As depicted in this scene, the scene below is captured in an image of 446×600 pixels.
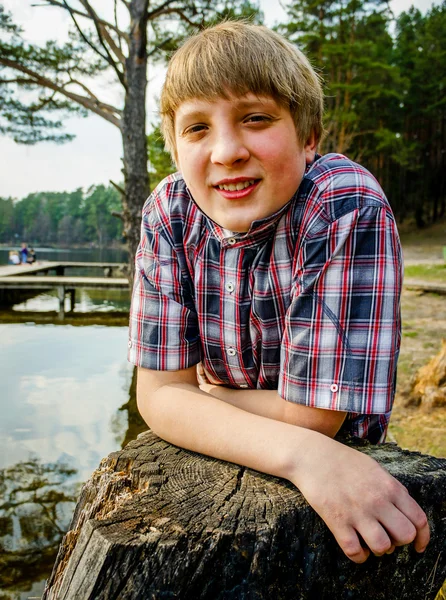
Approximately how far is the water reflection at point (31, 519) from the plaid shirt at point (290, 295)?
9.02 feet

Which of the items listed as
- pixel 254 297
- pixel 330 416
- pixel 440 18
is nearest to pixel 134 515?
pixel 330 416

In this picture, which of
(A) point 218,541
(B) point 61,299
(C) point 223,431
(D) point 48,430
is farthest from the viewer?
(B) point 61,299

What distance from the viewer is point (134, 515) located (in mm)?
969

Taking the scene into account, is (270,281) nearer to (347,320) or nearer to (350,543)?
(347,320)

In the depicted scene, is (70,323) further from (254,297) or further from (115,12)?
(254,297)

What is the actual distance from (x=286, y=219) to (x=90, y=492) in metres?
0.83

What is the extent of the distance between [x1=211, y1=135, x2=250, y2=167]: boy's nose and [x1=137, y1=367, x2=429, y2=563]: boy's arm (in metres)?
0.58

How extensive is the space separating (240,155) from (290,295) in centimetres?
37

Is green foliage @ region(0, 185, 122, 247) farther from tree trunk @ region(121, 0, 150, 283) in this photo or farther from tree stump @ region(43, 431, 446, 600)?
tree stump @ region(43, 431, 446, 600)

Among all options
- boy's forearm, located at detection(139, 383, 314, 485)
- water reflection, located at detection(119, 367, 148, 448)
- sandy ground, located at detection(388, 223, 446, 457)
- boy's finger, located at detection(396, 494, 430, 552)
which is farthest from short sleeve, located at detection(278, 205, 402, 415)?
water reflection, located at detection(119, 367, 148, 448)

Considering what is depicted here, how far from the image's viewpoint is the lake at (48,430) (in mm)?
3725

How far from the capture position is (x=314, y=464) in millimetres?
1048

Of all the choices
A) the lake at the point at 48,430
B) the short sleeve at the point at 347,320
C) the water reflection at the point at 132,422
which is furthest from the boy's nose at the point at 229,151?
the water reflection at the point at 132,422

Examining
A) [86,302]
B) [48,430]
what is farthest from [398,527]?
[86,302]
